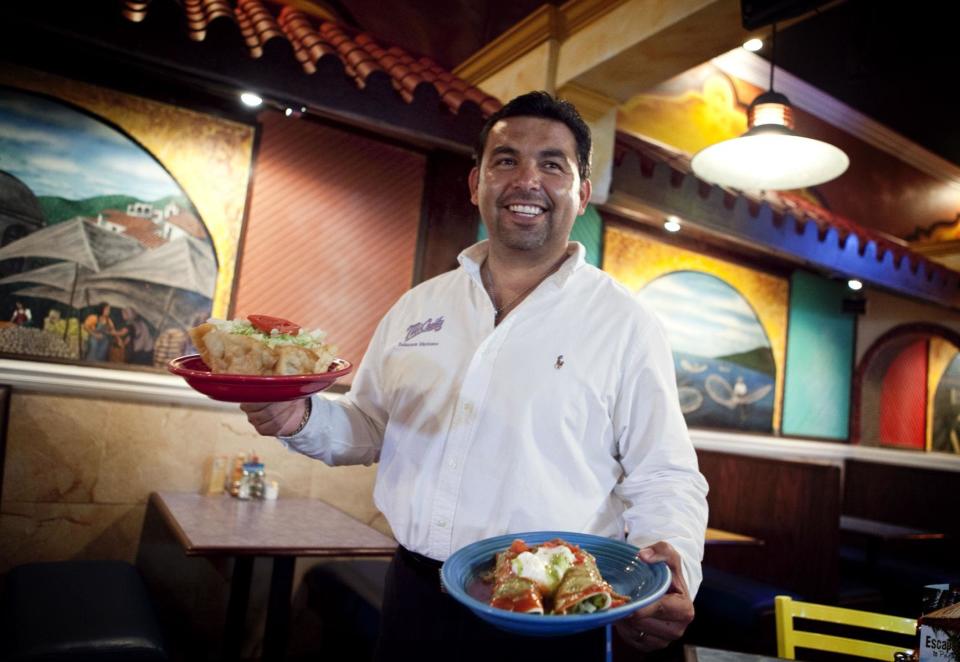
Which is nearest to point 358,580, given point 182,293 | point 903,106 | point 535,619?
point 182,293

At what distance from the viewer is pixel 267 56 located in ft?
10.9

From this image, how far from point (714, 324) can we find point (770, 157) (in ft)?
10.8

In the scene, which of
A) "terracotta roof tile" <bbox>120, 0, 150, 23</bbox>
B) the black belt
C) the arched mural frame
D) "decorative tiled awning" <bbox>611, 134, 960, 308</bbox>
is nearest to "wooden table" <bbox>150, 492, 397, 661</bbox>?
the black belt

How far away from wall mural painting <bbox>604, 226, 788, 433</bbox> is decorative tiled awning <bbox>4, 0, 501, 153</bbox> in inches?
94.6

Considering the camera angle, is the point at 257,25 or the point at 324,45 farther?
the point at 324,45

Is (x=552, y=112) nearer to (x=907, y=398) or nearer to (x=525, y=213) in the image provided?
(x=525, y=213)

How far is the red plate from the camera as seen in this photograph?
4.39 feet

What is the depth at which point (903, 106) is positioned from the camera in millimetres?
7043

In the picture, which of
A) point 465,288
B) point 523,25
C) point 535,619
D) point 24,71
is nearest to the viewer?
point 535,619

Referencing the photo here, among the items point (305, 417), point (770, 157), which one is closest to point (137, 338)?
point (305, 417)

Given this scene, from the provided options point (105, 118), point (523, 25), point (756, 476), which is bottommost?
point (756, 476)

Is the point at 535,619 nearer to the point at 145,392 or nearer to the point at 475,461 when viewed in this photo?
the point at 475,461

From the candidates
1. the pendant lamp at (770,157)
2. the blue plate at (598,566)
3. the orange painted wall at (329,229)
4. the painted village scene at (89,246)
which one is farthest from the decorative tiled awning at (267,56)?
the blue plate at (598,566)

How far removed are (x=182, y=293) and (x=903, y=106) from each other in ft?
24.2
